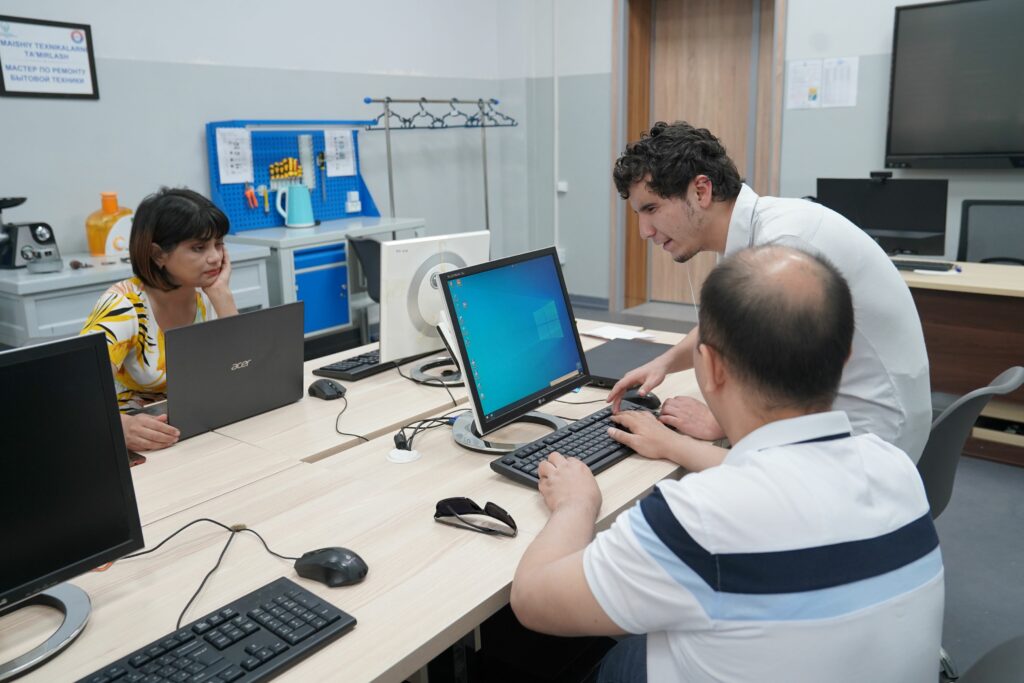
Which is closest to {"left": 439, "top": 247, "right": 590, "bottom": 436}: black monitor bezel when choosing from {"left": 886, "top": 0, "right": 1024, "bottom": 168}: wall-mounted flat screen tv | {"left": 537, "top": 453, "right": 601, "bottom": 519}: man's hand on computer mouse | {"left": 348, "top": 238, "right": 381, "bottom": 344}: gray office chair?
{"left": 537, "top": 453, "right": 601, "bottom": 519}: man's hand on computer mouse

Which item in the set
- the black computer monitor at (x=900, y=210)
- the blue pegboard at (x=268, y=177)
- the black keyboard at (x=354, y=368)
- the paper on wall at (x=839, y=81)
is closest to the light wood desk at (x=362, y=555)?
the black keyboard at (x=354, y=368)

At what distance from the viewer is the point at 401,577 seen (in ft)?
3.87

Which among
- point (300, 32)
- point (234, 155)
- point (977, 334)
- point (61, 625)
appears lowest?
point (977, 334)

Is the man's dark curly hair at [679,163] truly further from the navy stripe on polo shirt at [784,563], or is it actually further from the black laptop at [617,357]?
the navy stripe on polo shirt at [784,563]

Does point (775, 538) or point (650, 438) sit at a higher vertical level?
point (775, 538)

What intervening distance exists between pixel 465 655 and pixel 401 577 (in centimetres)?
30

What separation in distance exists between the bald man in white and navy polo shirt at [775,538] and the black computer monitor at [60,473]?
641mm

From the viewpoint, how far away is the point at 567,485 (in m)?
1.39

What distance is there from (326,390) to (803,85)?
12.5 ft

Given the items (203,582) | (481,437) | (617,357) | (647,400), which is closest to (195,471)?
(203,582)

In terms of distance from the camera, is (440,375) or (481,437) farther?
(440,375)

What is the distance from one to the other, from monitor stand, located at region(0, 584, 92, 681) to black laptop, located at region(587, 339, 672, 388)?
4.35ft

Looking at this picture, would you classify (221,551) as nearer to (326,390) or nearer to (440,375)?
(326,390)

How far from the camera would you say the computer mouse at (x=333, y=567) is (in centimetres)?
115
